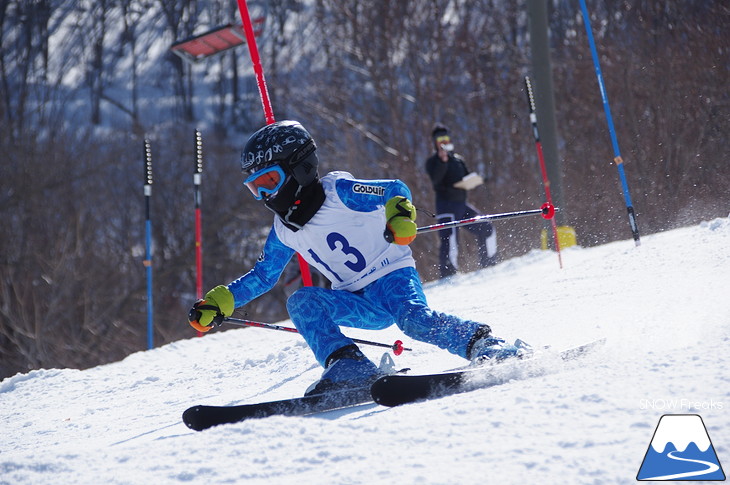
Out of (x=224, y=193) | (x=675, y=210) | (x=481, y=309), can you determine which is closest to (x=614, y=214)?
(x=675, y=210)

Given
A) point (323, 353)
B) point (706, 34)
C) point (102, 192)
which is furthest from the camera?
point (102, 192)

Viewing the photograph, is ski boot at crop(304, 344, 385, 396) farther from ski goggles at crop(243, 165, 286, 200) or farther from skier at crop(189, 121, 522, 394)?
ski goggles at crop(243, 165, 286, 200)

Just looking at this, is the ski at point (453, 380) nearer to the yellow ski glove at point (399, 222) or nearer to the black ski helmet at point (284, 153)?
the yellow ski glove at point (399, 222)

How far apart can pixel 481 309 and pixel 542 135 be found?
443 cm

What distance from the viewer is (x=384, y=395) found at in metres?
3.11

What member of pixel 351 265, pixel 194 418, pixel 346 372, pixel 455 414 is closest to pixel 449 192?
pixel 351 265

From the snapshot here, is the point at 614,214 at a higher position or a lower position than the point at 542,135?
lower

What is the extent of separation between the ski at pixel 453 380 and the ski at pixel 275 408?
0.35 m

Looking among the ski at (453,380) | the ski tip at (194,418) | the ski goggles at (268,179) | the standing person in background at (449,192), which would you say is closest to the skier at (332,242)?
the ski goggles at (268,179)

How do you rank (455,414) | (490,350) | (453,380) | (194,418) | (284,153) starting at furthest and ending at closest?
(284,153) → (490,350) → (194,418) → (453,380) → (455,414)

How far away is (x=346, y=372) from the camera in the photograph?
11.9 ft

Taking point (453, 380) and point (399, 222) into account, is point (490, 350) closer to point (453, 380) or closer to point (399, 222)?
point (453, 380)

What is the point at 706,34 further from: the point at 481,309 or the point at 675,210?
the point at 481,309

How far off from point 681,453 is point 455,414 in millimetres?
751
